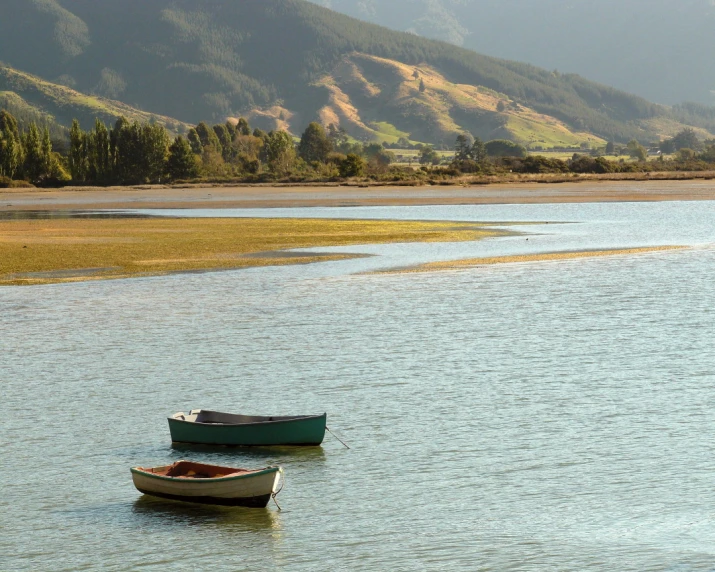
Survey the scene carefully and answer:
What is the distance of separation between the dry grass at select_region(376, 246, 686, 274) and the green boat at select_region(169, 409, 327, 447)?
31541 mm

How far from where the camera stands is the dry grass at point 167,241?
5462 cm

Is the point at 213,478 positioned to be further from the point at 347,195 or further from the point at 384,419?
the point at 347,195

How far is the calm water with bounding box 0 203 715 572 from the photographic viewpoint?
16469 millimetres

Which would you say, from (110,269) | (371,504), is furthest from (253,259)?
(371,504)

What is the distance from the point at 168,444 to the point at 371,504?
5665 mm

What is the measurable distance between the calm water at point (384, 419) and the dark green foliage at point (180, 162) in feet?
460

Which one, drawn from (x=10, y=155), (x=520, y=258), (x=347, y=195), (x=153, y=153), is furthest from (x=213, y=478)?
(x=153, y=153)

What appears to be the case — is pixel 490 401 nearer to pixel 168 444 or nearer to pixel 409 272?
pixel 168 444

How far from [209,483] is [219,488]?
190mm

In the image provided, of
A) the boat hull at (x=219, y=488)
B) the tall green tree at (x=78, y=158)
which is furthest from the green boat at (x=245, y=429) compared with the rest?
the tall green tree at (x=78, y=158)

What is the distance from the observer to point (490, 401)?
25.1 m

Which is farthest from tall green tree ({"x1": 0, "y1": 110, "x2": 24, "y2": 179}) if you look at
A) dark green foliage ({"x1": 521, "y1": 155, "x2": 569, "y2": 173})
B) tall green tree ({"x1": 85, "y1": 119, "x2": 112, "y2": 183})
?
dark green foliage ({"x1": 521, "y1": 155, "x2": 569, "y2": 173})

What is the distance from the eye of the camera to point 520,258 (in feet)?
190

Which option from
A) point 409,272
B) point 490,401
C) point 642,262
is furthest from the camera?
point 642,262
